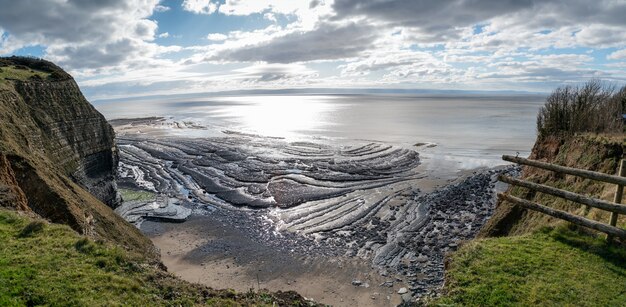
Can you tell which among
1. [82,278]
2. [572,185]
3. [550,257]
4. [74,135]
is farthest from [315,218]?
[74,135]

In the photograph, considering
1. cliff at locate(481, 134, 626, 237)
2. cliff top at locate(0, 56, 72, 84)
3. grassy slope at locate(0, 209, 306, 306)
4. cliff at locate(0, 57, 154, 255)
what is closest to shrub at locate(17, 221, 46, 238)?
grassy slope at locate(0, 209, 306, 306)

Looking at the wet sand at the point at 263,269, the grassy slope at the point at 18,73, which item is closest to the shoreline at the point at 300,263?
the wet sand at the point at 263,269

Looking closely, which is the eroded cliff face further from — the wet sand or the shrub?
the shrub

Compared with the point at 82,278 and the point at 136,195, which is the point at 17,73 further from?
the point at 82,278

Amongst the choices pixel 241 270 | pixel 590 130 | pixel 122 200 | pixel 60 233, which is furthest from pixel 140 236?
pixel 590 130

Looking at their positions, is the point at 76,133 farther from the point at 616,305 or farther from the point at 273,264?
the point at 616,305

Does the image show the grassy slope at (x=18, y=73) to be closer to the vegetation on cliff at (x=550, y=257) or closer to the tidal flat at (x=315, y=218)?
the tidal flat at (x=315, y=218)
